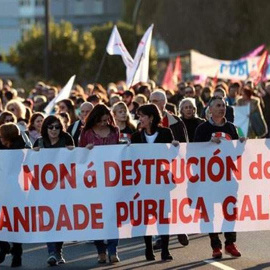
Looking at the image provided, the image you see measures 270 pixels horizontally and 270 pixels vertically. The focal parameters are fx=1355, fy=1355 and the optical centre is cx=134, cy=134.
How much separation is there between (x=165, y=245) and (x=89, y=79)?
3861 centimetres

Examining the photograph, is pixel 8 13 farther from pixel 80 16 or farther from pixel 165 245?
pixel 165 245

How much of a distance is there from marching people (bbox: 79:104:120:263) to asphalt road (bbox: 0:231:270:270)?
131 mm

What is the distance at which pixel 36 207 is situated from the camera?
12688 millimetres

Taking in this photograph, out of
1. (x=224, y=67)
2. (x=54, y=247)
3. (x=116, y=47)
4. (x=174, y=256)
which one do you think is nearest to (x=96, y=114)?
(x=54, y=247)

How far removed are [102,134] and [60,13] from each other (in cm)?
9347

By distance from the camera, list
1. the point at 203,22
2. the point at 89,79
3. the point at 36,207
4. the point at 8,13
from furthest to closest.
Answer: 1. the point at 8,13
2. the point at 203,22
3. the point at 89,79
4. the point at 36,207

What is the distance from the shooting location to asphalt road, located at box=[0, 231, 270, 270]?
12.7 metres

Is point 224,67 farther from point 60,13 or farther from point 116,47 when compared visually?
point 60,13

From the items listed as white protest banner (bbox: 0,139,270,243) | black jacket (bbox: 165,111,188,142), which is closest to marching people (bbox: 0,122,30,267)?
white protest banner (bbox: 0,139,270,243)

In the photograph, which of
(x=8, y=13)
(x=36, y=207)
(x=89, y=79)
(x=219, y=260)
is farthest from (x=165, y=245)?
(x=8, y=13)

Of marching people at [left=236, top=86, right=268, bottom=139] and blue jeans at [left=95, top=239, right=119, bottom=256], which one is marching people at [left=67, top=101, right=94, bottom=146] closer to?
blue jeans at [left=95, top=239, right=119, bottom=256]

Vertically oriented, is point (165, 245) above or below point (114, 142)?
below

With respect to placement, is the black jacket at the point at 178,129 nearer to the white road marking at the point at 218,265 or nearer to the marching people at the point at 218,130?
the marching people at the point at 218,130

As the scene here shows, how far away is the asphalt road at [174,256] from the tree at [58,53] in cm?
3254
